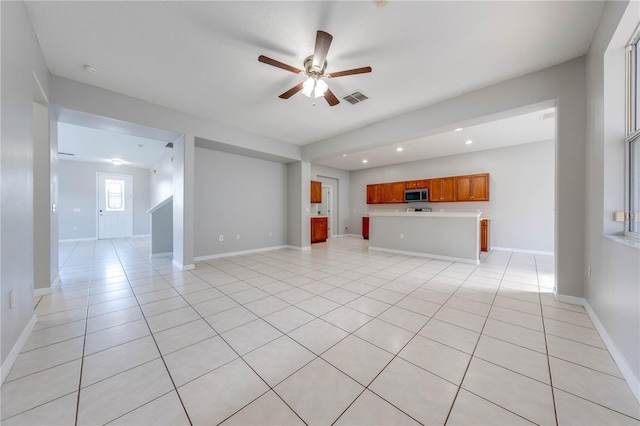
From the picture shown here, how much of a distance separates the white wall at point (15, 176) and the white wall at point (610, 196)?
3.99 m

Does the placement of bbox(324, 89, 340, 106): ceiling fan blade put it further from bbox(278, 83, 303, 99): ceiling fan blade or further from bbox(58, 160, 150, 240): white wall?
bbox(58, 160, 150, 240): white wall

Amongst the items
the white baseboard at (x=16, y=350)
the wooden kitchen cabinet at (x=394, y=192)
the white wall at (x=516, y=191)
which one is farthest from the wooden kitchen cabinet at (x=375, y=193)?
the white baseboard at (x=16, y=350)

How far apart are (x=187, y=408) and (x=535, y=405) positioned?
1.90m

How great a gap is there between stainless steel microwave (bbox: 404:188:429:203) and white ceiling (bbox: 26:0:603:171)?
4.24 metres

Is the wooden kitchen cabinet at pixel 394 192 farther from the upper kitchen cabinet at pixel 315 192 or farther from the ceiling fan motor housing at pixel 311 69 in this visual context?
the ceiling fan motor housing at pixel 311 69

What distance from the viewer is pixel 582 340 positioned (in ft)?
6.14

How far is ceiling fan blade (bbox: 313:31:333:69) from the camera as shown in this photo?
1.89 m

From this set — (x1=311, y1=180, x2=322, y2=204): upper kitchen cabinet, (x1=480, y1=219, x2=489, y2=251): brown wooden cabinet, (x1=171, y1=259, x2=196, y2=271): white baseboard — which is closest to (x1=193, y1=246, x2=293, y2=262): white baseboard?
(x1=171, y1=259, x2=196, y2=271): white baseboard

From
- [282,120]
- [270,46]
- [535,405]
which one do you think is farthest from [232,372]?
[282,120]

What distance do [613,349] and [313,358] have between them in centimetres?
219

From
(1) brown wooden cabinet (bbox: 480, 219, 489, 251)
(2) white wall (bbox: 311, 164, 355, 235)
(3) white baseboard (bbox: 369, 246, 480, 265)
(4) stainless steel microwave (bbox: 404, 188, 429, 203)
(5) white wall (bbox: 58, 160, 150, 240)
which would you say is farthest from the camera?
(2) white wall (bbox: 311, 164, 355, 235)

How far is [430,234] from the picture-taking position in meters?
5.14

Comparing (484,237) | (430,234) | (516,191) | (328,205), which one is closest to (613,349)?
(430,234)

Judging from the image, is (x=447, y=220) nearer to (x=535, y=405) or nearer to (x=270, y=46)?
(x=535, y=405)
